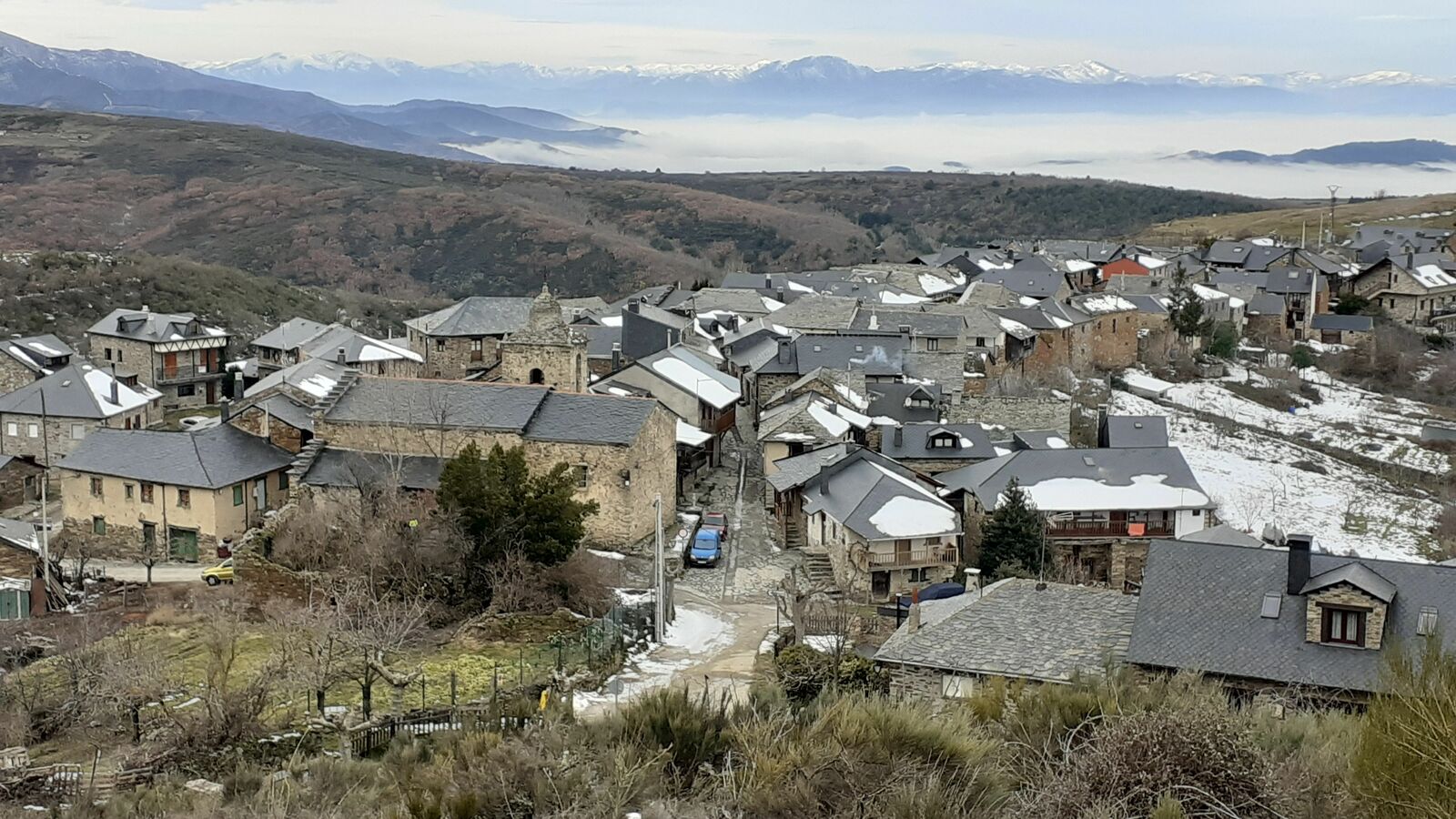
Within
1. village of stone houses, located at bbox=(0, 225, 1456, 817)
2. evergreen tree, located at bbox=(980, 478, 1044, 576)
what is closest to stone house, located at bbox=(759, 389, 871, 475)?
village of stone houses, located at bbox=(0, 225, 1456, 817)

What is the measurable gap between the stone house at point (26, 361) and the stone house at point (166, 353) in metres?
2.26

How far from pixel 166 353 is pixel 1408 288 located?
67.6m

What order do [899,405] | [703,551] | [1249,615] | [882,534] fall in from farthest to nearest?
[899,405], [703,551], [882,534], [1249,615]

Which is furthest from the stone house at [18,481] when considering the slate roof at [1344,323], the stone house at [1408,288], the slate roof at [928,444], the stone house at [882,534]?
the stone house at [1408,288]

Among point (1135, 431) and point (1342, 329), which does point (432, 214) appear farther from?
point (1135, 431)

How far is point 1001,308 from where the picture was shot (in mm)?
62531

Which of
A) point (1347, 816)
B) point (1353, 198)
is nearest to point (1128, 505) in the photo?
point (1347, 816)

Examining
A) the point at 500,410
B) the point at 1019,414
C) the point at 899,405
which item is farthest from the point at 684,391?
the point at 1019,414

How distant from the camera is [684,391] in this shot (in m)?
42.5

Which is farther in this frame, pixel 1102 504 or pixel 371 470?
pixel 1102 504

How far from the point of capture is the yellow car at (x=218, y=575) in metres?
31.7

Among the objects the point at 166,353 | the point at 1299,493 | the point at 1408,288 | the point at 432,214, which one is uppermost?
the point at 432,214

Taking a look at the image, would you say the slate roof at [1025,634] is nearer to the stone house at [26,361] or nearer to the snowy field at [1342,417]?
the snowy field at [1342,417]

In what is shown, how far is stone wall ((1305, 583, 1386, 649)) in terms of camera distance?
20.3 m
